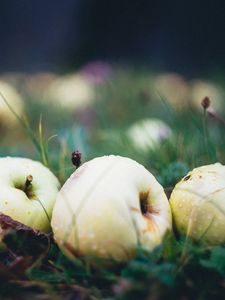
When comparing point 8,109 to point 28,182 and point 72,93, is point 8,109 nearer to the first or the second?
point 72,93

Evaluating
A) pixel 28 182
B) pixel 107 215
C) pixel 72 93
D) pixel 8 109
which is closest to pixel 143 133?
pixel 8 109

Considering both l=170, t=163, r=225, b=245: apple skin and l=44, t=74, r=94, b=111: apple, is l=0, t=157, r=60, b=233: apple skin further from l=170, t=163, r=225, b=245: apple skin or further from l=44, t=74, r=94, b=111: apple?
l=44, t=74, r=94, b=111: apple

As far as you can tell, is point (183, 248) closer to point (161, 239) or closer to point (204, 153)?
point (161, 239)

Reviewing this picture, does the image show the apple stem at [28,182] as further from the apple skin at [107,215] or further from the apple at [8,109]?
the apple at [8,109]

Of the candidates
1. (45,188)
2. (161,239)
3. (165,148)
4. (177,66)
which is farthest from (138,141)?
(177,66)

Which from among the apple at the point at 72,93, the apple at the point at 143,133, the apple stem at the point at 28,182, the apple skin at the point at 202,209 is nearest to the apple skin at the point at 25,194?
the apple stem at the point at 28,182

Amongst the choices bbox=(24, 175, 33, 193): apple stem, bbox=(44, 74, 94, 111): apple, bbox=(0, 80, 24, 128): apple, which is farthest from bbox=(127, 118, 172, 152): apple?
bbox=(44, 74, 94, 111): apple
